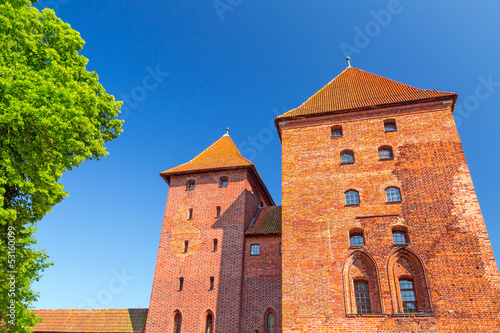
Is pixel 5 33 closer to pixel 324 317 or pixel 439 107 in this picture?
pixel 324 317

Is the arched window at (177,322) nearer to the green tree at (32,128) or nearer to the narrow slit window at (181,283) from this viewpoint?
the narrow slit window at (181,283)

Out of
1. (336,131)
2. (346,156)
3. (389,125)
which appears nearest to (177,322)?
(346,156)

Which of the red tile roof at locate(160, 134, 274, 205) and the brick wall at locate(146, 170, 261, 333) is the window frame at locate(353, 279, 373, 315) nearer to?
the brick wall at locate(146, 170, 261, 333)

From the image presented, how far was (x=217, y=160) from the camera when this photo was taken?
2466cm

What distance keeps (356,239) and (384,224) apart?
1.28 m

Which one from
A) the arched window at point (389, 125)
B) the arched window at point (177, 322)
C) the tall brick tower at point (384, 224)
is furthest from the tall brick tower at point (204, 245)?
the arched window at point (389, 125)

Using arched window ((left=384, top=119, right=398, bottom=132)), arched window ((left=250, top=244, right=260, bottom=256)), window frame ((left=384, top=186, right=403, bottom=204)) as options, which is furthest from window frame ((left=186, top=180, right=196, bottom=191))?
window frame ((left=384, top=186, right=403, bottom=204))

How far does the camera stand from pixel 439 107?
18047 mm

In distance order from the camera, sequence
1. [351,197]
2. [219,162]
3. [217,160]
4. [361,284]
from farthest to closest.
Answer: [217,160] → [219,162] → [351,197] → [361,284]

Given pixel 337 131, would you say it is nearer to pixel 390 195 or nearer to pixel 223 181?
pixel 390 195

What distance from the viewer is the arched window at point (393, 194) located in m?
16.3

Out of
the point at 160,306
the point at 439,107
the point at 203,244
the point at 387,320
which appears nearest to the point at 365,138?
the point at 439,107

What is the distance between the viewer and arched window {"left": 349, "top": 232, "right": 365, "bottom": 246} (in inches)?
626

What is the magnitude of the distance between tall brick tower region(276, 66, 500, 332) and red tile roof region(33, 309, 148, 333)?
9277mm
